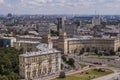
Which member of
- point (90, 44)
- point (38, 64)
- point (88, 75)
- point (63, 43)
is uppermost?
point (63, 43)

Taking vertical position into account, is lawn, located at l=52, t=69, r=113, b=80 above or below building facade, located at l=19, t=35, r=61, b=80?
below

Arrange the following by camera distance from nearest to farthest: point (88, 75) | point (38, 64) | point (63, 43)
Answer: point (88, 75) < point (38, 64) < point (63, 43)

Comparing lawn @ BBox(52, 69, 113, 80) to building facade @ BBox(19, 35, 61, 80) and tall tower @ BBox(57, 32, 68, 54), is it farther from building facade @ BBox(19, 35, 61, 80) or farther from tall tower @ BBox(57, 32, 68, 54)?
tall tower @ BBox(57, 32, 68, 54)

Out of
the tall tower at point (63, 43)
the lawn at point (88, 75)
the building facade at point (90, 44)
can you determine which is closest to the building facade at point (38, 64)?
the lawn at point (88, 75)

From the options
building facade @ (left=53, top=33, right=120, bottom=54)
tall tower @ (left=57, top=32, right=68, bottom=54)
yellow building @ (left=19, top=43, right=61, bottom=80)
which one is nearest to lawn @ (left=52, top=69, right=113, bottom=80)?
yellow building @ (left=19, top=43, right=61, bottom=80)

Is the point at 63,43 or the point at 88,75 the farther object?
the point at 63,43

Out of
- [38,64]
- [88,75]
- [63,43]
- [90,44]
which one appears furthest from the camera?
[90,44]

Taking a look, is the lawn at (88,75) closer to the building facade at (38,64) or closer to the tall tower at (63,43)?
the building facade at (38,64)

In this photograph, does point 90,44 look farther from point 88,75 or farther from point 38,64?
point 88,75

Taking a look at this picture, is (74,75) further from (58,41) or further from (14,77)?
(58,41)

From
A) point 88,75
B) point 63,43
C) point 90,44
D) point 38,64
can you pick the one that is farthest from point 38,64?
point 90,44

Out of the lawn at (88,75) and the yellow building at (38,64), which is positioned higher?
the yellow building at (38,64)

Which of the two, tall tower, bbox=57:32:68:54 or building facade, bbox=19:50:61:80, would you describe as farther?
tall tower, bbox=57:32:68:54

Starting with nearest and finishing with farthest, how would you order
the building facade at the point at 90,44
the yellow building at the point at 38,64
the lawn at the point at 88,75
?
the lawn at the point at 88,75 → the yellow building at the point at 38,64 → the building facade at the point at 90,44
